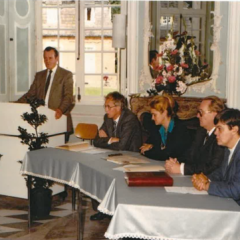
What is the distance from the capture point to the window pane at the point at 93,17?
7363 mm

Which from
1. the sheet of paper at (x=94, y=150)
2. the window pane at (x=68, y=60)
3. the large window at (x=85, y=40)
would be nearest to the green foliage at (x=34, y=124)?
the sheet of paper at (x=94, y=150)

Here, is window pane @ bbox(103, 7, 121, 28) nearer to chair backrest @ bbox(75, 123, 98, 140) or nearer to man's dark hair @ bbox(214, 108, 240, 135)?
chair backrest @ bbox(75, 123, 98, 140)

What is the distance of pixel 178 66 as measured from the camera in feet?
20.2

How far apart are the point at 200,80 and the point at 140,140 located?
80.1 inches

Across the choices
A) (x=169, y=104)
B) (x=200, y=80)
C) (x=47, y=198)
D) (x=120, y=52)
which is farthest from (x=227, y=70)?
(x=47, y=198)

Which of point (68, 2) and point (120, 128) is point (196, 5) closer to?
point (68, 2)

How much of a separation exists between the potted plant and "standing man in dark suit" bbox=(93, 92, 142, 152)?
652 mm

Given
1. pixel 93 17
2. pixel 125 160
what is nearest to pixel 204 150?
pixel 125 160

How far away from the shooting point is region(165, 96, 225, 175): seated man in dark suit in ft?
11.0

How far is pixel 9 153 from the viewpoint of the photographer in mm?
5508

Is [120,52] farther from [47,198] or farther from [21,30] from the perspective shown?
[47,198]

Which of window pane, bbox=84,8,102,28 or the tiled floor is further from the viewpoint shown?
window pane, bbox=84,8,102,28

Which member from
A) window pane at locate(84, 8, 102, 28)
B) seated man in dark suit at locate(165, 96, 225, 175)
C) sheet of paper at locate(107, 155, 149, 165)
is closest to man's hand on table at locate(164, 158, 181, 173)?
seated man in dark suit at locate(165, 96, 225, 175)

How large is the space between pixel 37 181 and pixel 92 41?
10.4 ft
